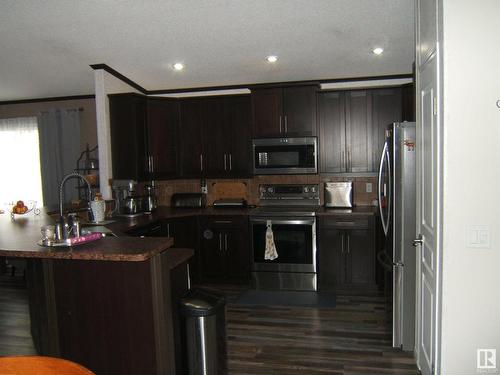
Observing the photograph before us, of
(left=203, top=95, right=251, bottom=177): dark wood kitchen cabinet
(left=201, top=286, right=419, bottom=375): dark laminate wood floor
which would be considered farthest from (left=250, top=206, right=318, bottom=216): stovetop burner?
(left=201, top=286, right=419, bottom=375): dark laminate wood floor

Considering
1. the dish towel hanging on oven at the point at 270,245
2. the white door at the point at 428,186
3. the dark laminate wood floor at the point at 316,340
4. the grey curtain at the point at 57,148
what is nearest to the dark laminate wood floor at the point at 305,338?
the dark laminate wood floor at the point at 316,340

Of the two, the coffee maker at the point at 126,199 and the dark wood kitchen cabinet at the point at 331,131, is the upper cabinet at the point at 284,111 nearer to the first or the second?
the dark wood kitchen cabinet at the point at 331,131

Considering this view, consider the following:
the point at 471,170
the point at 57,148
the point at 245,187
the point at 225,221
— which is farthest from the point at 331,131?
the point at 57,148

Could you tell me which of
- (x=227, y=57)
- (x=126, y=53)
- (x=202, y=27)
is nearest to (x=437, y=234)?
(x=202, y=27)

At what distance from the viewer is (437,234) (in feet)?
7.15

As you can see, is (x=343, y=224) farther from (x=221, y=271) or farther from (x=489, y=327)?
(x=489, y=327)

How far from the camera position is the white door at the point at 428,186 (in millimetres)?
2178

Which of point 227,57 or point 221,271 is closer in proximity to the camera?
point 227,57

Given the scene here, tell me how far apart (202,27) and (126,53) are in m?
1.03

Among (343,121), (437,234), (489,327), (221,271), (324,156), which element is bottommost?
(221,271)

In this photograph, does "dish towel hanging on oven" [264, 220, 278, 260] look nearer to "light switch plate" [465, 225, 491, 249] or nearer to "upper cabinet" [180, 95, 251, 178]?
"upper cabinet" [180, 95, 251, 178]

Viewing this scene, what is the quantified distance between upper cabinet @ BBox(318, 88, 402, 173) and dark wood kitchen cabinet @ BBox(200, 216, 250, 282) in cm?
127

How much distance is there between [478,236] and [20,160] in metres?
6.59

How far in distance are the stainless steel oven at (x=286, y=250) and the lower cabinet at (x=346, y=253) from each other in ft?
0.45
